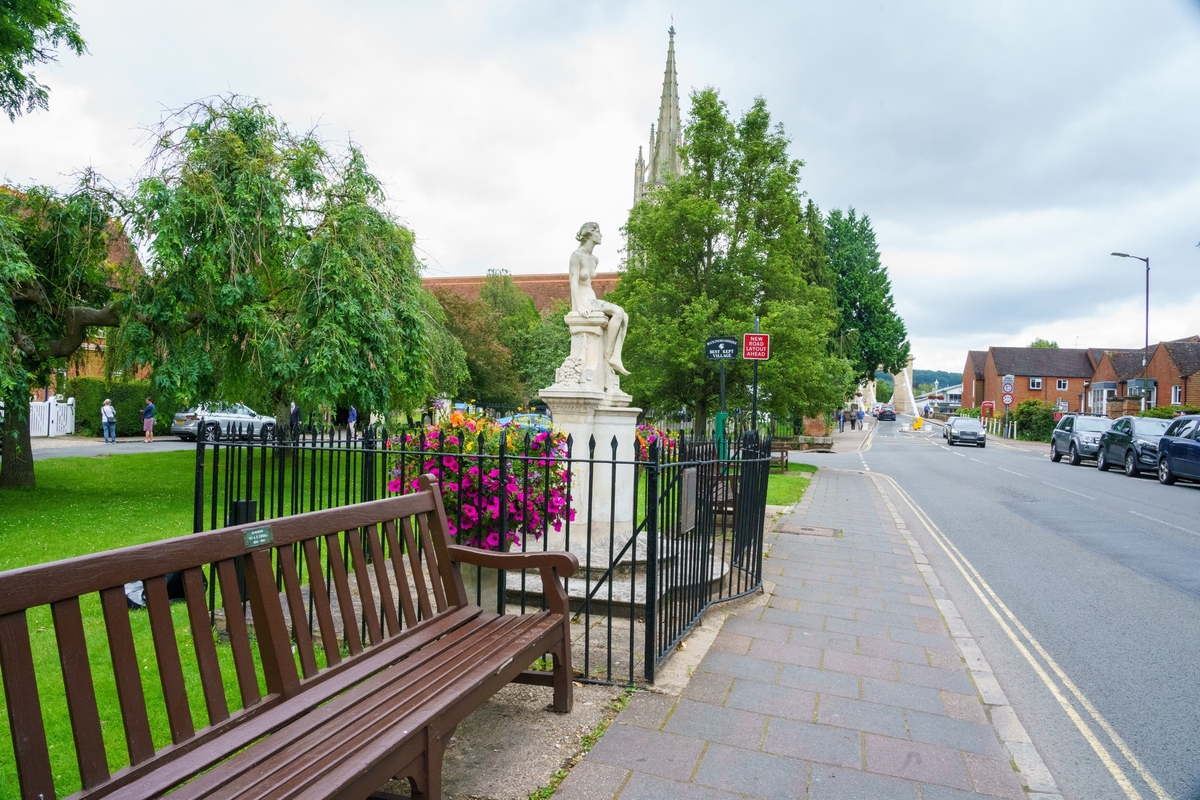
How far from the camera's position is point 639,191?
50719mm

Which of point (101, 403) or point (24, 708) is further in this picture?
point (101, 403)

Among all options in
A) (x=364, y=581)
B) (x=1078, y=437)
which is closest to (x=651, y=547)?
(x=364, y=581)

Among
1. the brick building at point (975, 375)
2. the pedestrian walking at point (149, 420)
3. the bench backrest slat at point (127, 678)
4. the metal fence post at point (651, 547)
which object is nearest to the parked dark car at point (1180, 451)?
the metal fence post at point (651, 547)

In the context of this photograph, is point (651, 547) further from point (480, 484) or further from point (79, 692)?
point (79, 692)

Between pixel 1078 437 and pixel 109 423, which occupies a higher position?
pixel 109 423

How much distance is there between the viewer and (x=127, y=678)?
1.89 m

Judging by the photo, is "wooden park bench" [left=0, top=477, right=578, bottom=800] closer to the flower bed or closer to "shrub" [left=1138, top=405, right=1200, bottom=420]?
the flower bed

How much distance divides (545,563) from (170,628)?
190 cm

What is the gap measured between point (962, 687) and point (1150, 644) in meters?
2.17

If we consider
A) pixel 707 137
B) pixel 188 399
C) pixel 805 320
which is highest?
pixel 707 137

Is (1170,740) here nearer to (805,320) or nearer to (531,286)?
(805,320)

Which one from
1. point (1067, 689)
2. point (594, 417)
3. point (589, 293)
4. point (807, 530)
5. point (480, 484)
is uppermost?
point (589, 293)

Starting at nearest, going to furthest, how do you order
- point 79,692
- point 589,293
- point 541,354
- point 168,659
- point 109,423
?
point 79,692, point 168,659, point 589,293, point 109,423, point 541,354

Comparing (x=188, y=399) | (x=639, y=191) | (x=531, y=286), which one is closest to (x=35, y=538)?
(x=188, y=399)
